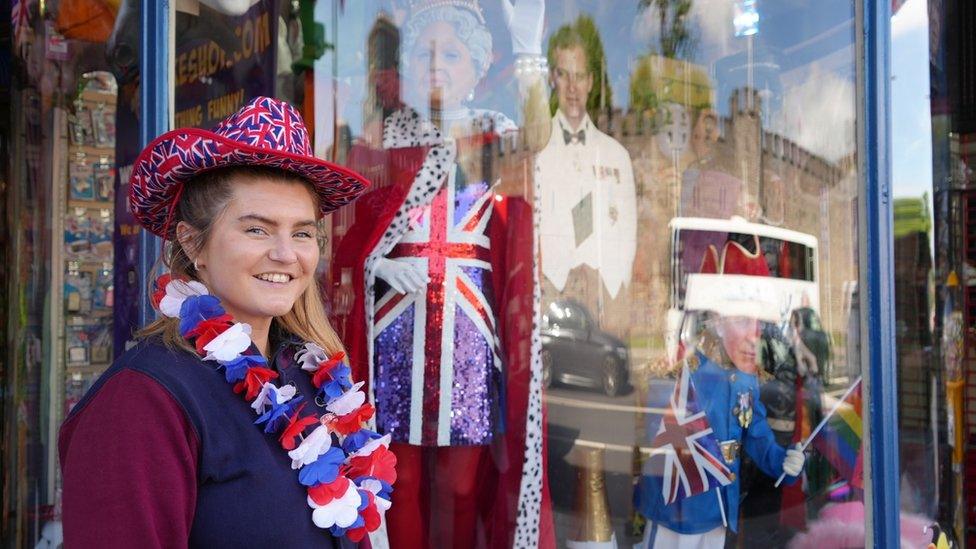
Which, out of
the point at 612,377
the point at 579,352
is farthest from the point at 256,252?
the point at 612,377

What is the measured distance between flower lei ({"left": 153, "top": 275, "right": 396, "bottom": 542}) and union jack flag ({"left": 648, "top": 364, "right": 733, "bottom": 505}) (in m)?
1.80

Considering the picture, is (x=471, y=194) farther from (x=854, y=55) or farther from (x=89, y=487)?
(x=89, y=487)

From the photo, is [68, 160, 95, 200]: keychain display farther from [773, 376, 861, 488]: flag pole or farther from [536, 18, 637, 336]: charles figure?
[773, 376, 861, 488]: flag pole

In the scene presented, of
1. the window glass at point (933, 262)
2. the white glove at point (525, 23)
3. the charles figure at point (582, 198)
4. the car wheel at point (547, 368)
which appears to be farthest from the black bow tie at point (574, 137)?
the window glass at point (933, 262)

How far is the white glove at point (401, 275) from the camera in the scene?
8.57ft

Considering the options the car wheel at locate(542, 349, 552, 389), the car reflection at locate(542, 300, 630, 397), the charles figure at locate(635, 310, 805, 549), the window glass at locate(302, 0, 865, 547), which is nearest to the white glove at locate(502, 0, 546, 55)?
the window glass at locate(302, 0, 865, 547)

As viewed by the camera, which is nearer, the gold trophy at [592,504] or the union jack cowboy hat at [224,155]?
the union jack cowboy hat at [224,155]

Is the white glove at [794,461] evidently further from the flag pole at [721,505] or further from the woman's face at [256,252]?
the woman's face at [256,252]

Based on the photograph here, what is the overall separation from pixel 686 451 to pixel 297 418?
6.72 feet

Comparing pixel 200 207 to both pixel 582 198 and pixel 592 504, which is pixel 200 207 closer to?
pixel 582 198

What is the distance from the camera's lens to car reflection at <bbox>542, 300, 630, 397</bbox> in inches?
117

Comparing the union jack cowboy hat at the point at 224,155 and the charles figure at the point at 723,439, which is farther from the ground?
the union jack cowboy hat at the point at 224,155

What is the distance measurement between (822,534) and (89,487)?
2585 mm

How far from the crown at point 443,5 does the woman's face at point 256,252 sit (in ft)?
5.19
